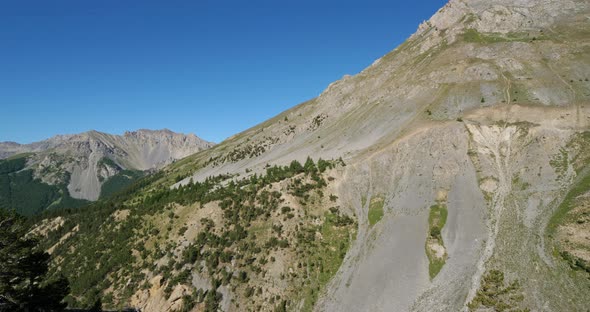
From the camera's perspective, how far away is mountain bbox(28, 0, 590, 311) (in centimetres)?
3816

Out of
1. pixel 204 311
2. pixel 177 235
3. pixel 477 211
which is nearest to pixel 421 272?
pixel 477 211

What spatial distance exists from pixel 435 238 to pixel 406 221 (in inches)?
231

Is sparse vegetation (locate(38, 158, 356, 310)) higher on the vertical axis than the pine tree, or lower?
lower

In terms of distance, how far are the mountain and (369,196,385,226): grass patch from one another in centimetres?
24

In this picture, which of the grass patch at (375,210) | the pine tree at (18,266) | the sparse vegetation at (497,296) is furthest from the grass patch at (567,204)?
the pine tree at (18,266)

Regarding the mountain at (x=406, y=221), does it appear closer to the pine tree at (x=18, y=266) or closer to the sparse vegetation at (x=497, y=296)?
the sparse vegetation at (x=497, y=296)

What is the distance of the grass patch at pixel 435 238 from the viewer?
40781mm

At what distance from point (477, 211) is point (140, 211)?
6361cm

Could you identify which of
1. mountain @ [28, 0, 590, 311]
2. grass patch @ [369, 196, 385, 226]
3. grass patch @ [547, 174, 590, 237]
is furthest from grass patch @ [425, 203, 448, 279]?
grass patch @ [547, 174, 590, 237]

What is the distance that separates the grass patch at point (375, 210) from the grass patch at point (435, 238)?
776 cm

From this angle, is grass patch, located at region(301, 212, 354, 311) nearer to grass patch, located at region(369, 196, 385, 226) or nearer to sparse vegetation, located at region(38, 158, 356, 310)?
sparse vegetation, located at region(38, 158, 356, 310)

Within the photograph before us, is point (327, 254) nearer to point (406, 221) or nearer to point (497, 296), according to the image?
point (406, 221)

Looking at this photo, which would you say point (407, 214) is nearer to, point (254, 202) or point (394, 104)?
point (254, 202)

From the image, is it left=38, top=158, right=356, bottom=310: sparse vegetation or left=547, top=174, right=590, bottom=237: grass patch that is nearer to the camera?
left=547, top=174, right=590, bottom=237: grass patch
